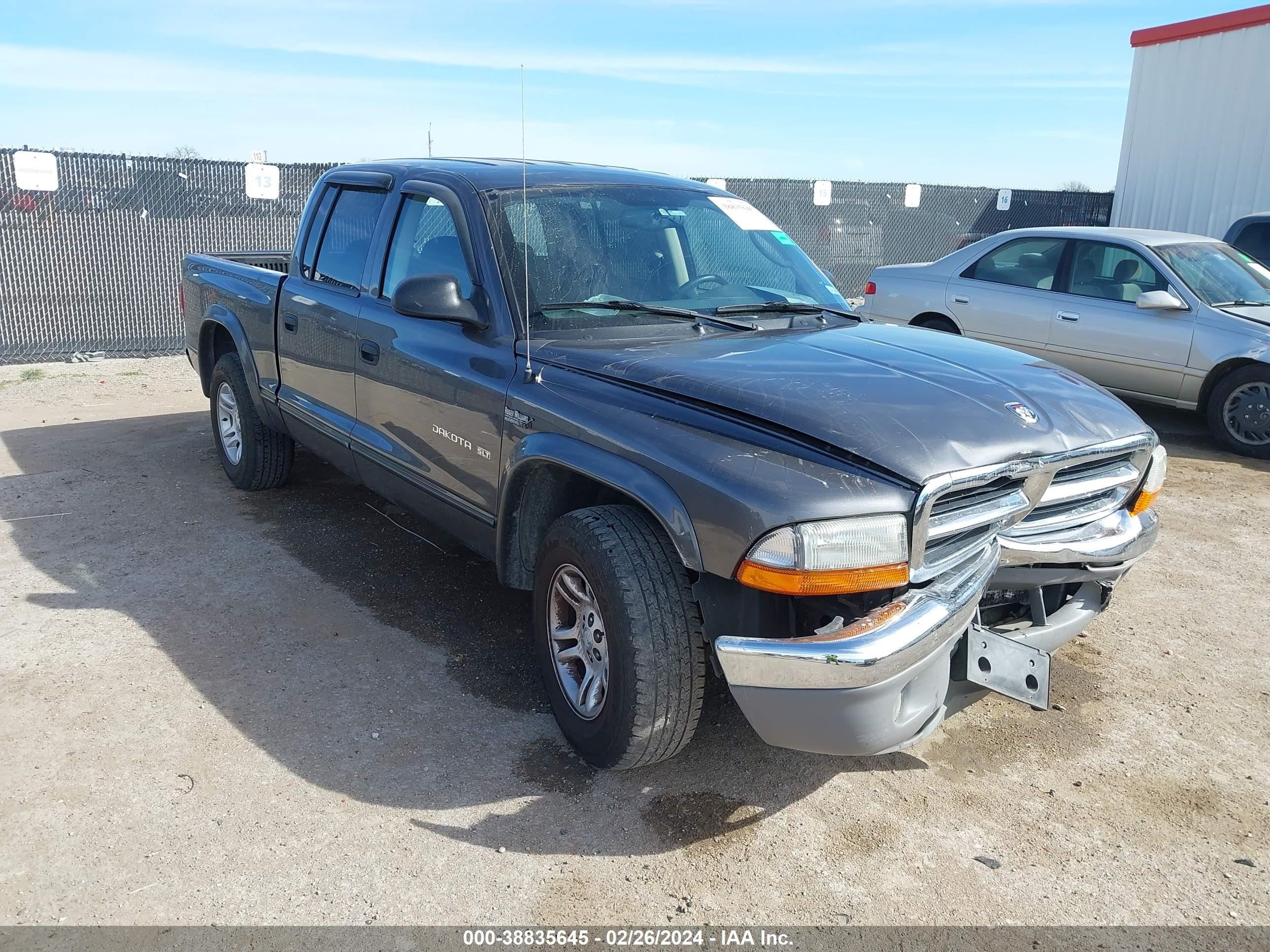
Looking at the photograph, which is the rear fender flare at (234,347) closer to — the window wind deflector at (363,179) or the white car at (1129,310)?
the window wind deflector at (363,179)

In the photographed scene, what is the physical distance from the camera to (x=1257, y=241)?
9.71 m

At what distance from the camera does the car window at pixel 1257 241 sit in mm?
9633

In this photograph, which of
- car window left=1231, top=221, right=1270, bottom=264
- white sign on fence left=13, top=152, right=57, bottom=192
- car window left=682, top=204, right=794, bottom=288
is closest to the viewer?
car window left=682, top=204, right=794, bottom=288

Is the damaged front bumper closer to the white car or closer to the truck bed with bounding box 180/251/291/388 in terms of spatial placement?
the truck bed with bounding box 180/251/291/388

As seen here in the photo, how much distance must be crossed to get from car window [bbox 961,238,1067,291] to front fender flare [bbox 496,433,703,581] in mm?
6354

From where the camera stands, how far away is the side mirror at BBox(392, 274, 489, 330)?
11.6 ft

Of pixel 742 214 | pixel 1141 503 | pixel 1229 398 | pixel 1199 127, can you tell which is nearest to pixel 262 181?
pixel 742 214

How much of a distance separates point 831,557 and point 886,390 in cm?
72

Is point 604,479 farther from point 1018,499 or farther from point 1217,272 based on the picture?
point 1217,272

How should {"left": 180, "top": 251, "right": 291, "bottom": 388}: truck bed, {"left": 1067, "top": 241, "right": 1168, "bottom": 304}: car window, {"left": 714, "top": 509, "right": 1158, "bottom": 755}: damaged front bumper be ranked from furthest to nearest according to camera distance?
1. {"left": 1067, "top": 241, "right": 1168, "bottom": 304}: car window
2. {"left": 180, "top": 251, "right": 291, "bottom": 388}: truck bed
3. {"left": 714, "top": 509, "right": 1158, "bottom": 755}: damaged front bumper

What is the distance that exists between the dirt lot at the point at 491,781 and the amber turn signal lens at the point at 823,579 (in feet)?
2.77

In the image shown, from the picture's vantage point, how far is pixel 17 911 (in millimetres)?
2611

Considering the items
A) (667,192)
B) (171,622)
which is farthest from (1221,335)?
(171,622)

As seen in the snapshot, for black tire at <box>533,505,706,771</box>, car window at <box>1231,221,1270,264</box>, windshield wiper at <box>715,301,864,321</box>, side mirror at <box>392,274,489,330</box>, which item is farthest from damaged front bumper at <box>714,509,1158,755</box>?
car window at <box>1231,221,1270,264</box>
